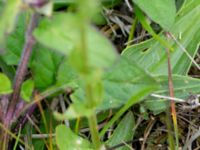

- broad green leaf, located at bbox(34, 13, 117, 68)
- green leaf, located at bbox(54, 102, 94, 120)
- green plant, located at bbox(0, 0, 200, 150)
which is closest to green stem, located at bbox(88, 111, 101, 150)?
green plant, located at bbox(0, 0, 200, 150)

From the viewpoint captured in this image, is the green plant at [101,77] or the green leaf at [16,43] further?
the green leaf at [16,43]

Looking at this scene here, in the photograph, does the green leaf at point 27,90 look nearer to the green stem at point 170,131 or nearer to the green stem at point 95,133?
the green stem at point 95,133

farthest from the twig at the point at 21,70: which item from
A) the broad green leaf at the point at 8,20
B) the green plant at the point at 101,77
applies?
the broad green leaf at the point at 8,20

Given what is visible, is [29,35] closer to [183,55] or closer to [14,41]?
[14,41]

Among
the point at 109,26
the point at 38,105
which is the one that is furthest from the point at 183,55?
the point at 38,105

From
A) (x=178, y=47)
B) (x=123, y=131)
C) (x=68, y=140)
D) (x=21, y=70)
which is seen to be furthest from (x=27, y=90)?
(x=178, y=47)

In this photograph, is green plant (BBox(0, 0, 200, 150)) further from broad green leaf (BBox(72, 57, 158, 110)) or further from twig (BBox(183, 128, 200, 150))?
twig (BBox(183, 128, 200, 150))
